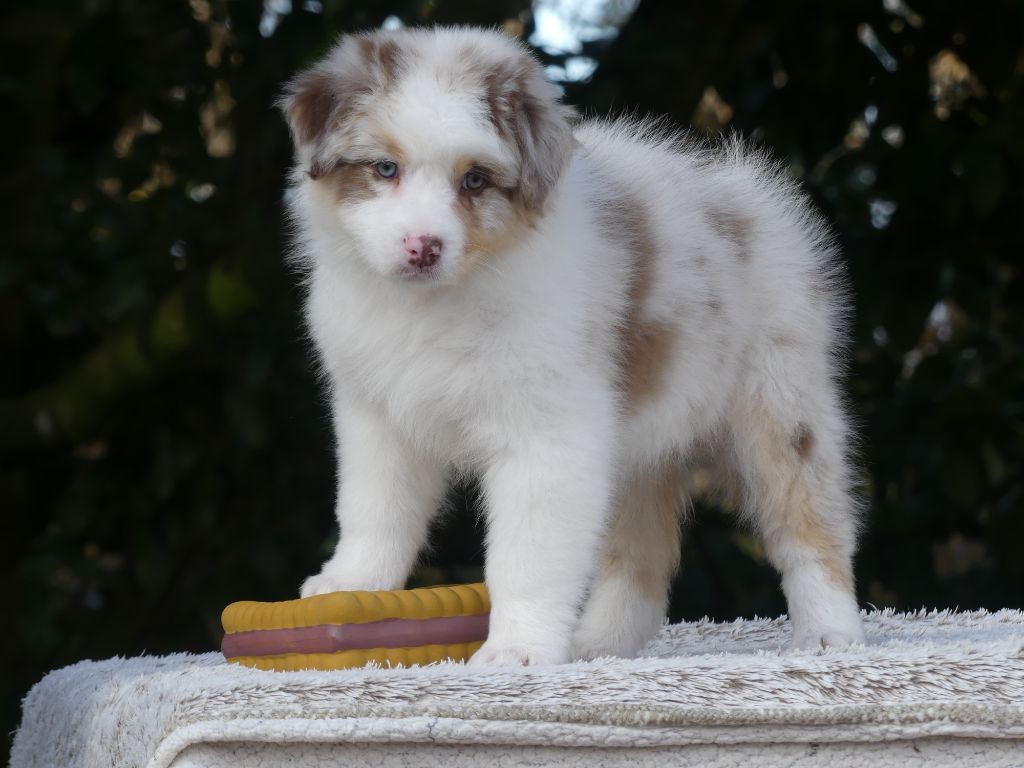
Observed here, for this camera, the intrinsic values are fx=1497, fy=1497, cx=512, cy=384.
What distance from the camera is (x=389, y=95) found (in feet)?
9.70

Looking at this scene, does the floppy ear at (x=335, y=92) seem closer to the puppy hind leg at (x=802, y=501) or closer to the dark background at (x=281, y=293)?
the puppy hind leg at (x=802, y=501)

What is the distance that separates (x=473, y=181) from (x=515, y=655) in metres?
0.93

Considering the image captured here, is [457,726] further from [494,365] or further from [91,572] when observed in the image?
[91,572]

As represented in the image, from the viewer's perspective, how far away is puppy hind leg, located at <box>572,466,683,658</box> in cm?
368

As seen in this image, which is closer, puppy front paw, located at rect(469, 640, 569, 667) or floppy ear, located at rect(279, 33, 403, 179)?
puppy front paw, located at rect(469, 640, 569, 667)

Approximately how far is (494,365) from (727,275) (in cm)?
73

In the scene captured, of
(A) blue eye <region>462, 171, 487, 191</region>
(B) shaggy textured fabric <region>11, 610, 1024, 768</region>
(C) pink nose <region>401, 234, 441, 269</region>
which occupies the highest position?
(A) blue eye <region>462, 171, 487, 191</region>

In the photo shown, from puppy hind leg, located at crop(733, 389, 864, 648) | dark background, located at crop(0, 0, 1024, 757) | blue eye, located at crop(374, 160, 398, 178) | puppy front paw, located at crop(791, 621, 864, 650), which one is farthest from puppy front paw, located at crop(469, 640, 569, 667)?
dark background, located at crop(0, 0, 1024, 757)

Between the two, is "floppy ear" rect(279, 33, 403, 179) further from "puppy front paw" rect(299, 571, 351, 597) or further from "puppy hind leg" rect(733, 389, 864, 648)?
"puppy hind leg" rect(733, 389, 864, 648)

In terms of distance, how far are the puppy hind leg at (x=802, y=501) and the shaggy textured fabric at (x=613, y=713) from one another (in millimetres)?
772

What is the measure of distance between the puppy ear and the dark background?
5.68 ft

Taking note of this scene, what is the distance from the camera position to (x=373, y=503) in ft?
10.9

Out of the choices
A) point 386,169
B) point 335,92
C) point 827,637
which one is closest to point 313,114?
point 335,92

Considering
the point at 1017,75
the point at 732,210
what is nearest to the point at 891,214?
the point at 1017,75
